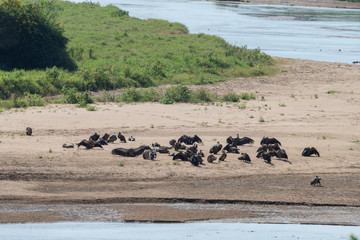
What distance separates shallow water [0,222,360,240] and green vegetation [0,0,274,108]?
1101cm

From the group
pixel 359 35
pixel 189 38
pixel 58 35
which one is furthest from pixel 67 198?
pixel 359 35

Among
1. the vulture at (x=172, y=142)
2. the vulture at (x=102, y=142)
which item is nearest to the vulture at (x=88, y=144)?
the vulture at (x=102, y=142)

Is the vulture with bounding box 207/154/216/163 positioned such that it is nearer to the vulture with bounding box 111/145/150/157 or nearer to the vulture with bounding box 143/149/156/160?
the vulture with bounding box 143/149/156/160

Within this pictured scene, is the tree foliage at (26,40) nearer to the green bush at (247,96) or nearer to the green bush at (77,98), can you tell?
the green bush at (77,98)

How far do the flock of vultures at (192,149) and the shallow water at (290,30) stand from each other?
25.6 meters

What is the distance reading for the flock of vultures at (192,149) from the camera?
16.2m

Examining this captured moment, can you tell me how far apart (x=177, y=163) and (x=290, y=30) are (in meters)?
50.5

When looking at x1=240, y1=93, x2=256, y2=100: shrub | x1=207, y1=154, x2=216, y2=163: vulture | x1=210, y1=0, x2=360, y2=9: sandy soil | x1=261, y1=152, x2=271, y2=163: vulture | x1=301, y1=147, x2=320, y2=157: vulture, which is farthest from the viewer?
x1=210, y1=0, x2=360, y2=9: sandy soil

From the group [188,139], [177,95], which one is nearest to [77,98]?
[177,95]

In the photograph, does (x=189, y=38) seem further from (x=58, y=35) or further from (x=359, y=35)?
(x=359, y=35)

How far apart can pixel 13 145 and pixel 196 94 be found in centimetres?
1039

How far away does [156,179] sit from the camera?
14820 mm

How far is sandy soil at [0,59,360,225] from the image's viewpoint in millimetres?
13602

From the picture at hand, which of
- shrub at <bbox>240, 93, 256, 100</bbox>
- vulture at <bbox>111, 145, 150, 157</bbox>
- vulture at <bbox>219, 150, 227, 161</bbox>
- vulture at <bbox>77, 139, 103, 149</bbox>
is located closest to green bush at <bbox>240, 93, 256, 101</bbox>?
shrub at <bbox>240, 93, 256, 100</bbox>
